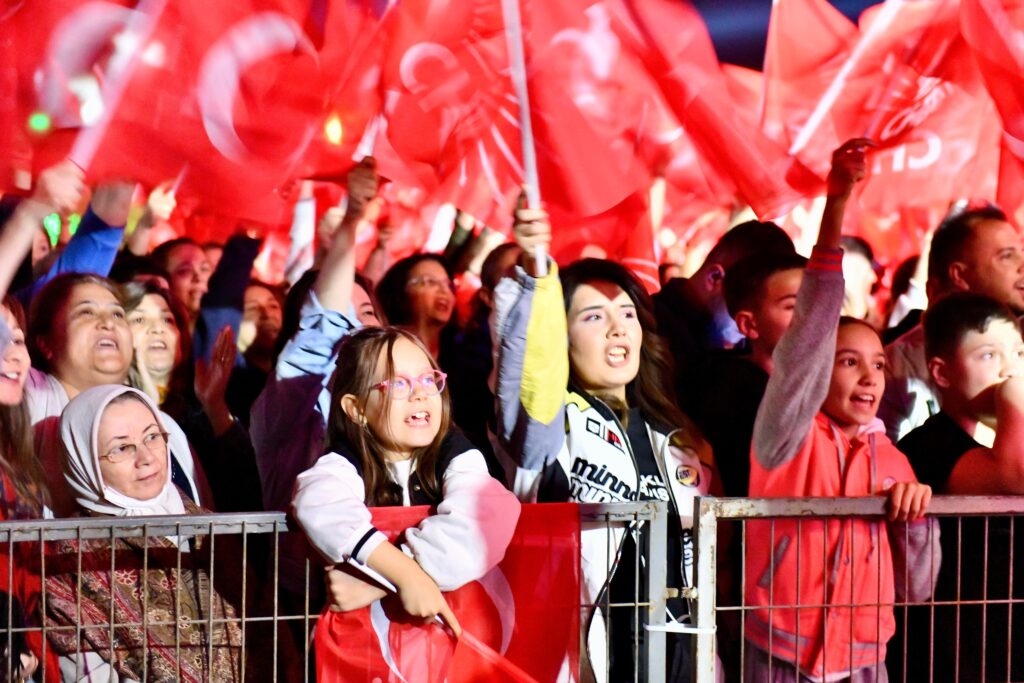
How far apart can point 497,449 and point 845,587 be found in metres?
1.06

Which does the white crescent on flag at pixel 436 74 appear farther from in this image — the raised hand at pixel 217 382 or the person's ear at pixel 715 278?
the person's ear at pixel 715 278

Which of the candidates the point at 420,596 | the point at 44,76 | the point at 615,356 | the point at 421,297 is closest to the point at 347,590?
the point at 420,596

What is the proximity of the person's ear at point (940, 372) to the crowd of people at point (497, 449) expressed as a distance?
0.01m

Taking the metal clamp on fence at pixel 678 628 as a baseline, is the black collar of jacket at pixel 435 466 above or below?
above

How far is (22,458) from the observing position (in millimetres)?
3912

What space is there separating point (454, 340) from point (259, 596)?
1.98m

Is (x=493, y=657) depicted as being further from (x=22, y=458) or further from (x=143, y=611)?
(x=22, y=458)

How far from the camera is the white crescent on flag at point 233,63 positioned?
4.14 m

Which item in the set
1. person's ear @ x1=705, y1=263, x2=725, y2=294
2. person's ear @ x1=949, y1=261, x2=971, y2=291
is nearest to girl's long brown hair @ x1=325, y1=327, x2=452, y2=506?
person's ear @ x1=705, y1=263, x2=725, y2=294

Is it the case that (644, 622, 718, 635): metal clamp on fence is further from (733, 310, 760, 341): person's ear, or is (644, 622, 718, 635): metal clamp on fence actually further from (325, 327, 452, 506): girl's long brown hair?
Answer: (733, 310, 760, 341): person's ear

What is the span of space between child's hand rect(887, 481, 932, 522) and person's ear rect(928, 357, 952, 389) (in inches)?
35.0

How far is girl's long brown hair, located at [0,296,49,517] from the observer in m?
3.80

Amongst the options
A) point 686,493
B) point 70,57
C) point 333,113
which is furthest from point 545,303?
point 70,57

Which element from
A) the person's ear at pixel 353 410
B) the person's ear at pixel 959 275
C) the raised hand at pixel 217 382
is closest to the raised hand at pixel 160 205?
the raised hand at pixel 217 382
